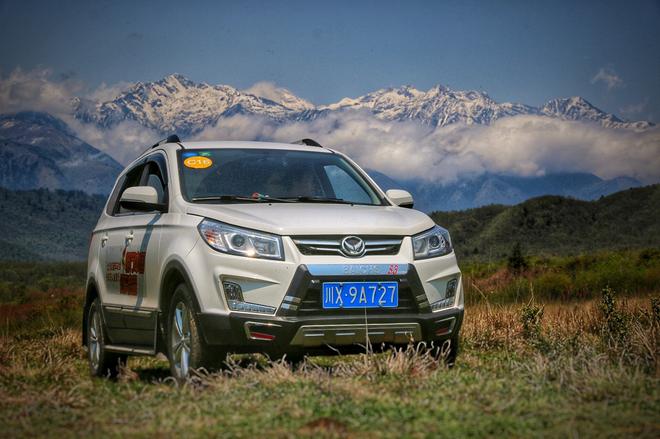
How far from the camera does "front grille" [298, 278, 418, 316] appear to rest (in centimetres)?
661

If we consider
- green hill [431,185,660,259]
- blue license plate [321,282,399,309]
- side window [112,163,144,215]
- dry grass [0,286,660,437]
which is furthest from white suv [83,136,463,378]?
green hill [431,185,660,259]

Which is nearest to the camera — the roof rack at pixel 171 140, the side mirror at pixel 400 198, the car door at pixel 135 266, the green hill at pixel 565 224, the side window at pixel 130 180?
the car door at pixel 135 266

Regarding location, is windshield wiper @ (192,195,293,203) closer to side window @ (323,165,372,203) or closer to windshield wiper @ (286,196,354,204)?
windshield wiper @ (286,196,354,204)

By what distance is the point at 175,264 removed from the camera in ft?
23.1

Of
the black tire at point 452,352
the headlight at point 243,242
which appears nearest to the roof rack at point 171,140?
the headlight at point 243,242

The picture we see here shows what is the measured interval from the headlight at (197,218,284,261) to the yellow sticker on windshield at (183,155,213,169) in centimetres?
131

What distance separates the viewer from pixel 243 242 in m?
6.72

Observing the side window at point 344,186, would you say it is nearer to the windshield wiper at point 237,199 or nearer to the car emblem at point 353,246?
the windshield wiper at point 237,199

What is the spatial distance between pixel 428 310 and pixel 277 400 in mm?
1758

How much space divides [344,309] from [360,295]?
151 millimetres

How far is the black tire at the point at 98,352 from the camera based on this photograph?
28.9ft

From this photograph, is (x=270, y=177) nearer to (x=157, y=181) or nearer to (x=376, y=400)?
(x=157, y=181)

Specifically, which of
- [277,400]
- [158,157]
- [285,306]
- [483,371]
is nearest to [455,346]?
[483,371]

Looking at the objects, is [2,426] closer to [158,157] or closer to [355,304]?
[355,304]
